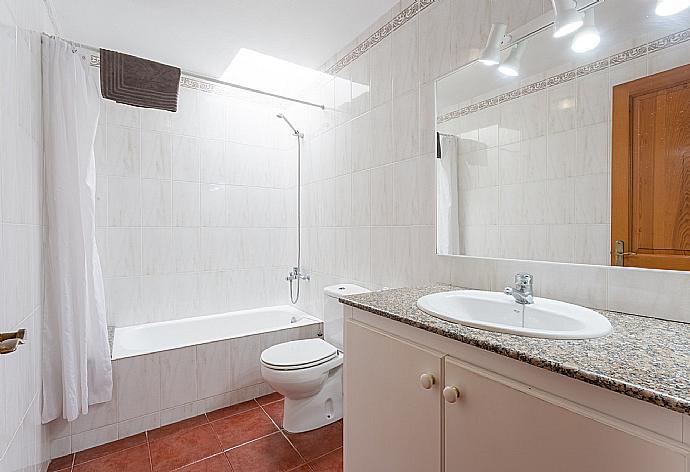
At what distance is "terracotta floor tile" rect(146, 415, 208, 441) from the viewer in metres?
2.00

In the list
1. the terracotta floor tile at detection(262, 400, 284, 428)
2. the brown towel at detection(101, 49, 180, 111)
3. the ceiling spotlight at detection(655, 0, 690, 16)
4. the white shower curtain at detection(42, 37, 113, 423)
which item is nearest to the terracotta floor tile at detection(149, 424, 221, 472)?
the terracotta floor tile at detection(262, 400, 284, 428)

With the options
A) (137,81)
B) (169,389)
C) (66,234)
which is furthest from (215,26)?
(169,389)

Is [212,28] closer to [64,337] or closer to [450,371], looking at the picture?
[64,337]

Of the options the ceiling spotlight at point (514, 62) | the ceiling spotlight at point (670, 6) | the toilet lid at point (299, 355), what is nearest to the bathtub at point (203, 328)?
the toilet lid at point (299, 355)

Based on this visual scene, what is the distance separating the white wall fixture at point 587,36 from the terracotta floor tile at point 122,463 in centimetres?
257

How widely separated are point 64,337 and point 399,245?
1763 millimetres

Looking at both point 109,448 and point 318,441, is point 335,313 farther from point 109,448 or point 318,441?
point 109,448

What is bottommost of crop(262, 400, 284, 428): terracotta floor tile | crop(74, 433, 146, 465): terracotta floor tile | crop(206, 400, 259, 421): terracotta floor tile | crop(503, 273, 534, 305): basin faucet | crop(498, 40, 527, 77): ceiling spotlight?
crop(74, 433, 146, 465): terracotta floor tile

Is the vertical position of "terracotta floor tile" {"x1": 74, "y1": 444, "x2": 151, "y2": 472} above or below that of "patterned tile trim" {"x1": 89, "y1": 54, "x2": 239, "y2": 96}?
below

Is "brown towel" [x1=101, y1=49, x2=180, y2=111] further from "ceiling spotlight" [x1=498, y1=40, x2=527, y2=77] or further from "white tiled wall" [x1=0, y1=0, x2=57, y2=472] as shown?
"ceiling spotlight" [x1=498, y1=40, x2=527, y2=77]

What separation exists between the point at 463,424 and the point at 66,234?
194 cm

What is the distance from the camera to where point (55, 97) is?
1.70 m

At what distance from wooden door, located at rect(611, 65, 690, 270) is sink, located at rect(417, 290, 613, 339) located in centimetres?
26

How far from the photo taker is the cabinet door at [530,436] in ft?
1.99
